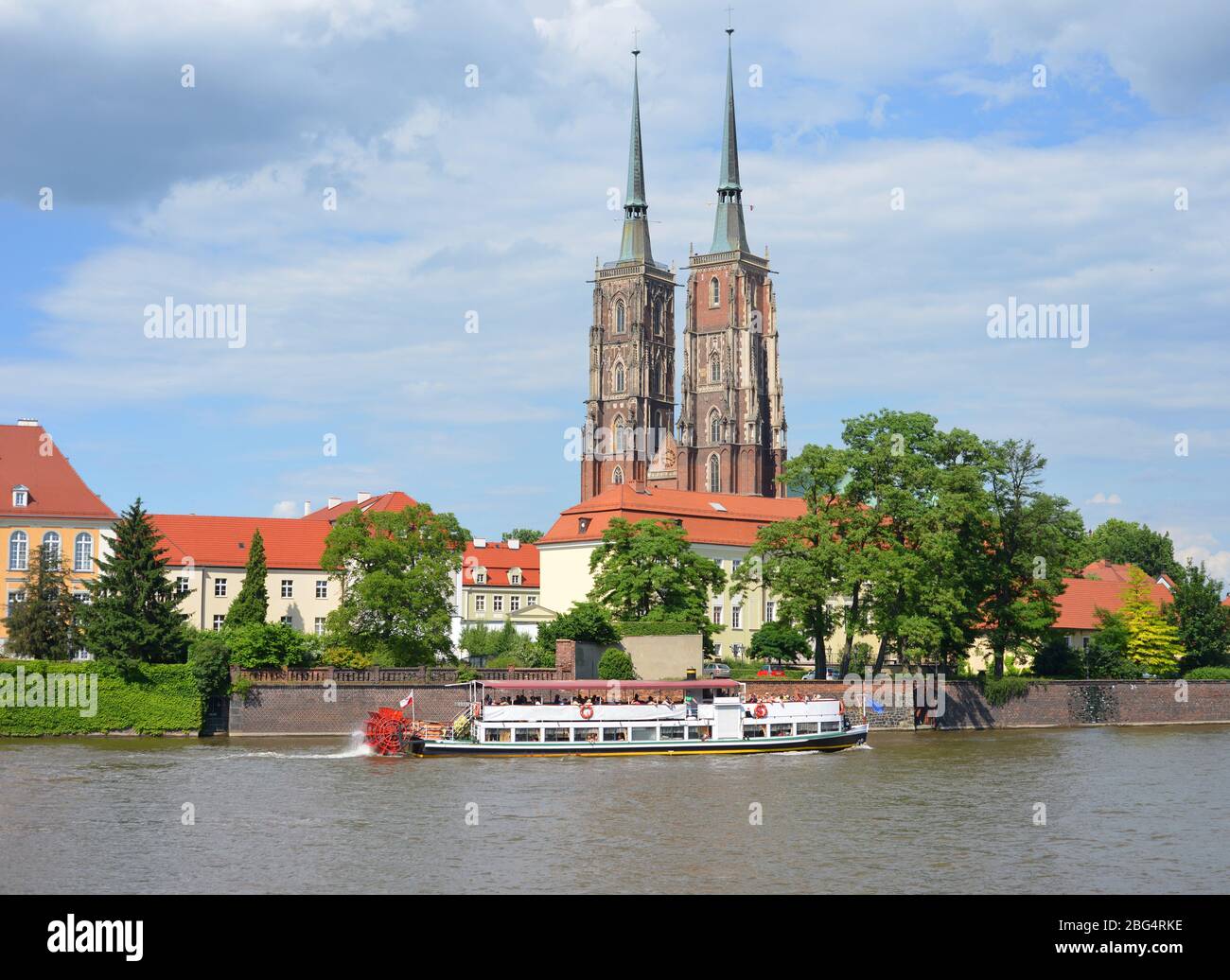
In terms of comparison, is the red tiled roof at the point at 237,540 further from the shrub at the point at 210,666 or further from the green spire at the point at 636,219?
the green spire at the point at 636,219

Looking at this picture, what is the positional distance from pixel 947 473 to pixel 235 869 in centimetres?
5132

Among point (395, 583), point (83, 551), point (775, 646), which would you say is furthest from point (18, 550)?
point (775, 646)

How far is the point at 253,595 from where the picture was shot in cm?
8200

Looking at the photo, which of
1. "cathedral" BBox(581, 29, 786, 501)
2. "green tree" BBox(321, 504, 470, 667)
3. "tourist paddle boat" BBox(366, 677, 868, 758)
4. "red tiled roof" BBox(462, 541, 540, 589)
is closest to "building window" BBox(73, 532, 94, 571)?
"green tree" BBox(321, 504, 470, 667)

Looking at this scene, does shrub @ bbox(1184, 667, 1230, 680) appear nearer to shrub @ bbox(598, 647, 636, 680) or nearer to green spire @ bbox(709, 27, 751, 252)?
shrub @ bbox(598, 647, 636, 680)

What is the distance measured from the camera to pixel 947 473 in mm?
75812

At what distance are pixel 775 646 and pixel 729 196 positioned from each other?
98.9 m

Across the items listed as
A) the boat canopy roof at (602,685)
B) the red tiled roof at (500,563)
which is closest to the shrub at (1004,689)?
the boat canopy roof at (602,685)

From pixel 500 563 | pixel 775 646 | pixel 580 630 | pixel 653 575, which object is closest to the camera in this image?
pixel 580 630

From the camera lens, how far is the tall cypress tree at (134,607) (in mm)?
63344

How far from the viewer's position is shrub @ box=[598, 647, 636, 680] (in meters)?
71.7

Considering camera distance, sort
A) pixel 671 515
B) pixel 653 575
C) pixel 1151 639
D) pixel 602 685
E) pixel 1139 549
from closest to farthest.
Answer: pixel 602 685 < pixel 653 575 < pixel 1151 639 < pixel 671 515 < pixel 1139 549

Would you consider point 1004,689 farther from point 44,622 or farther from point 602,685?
point 44,622
